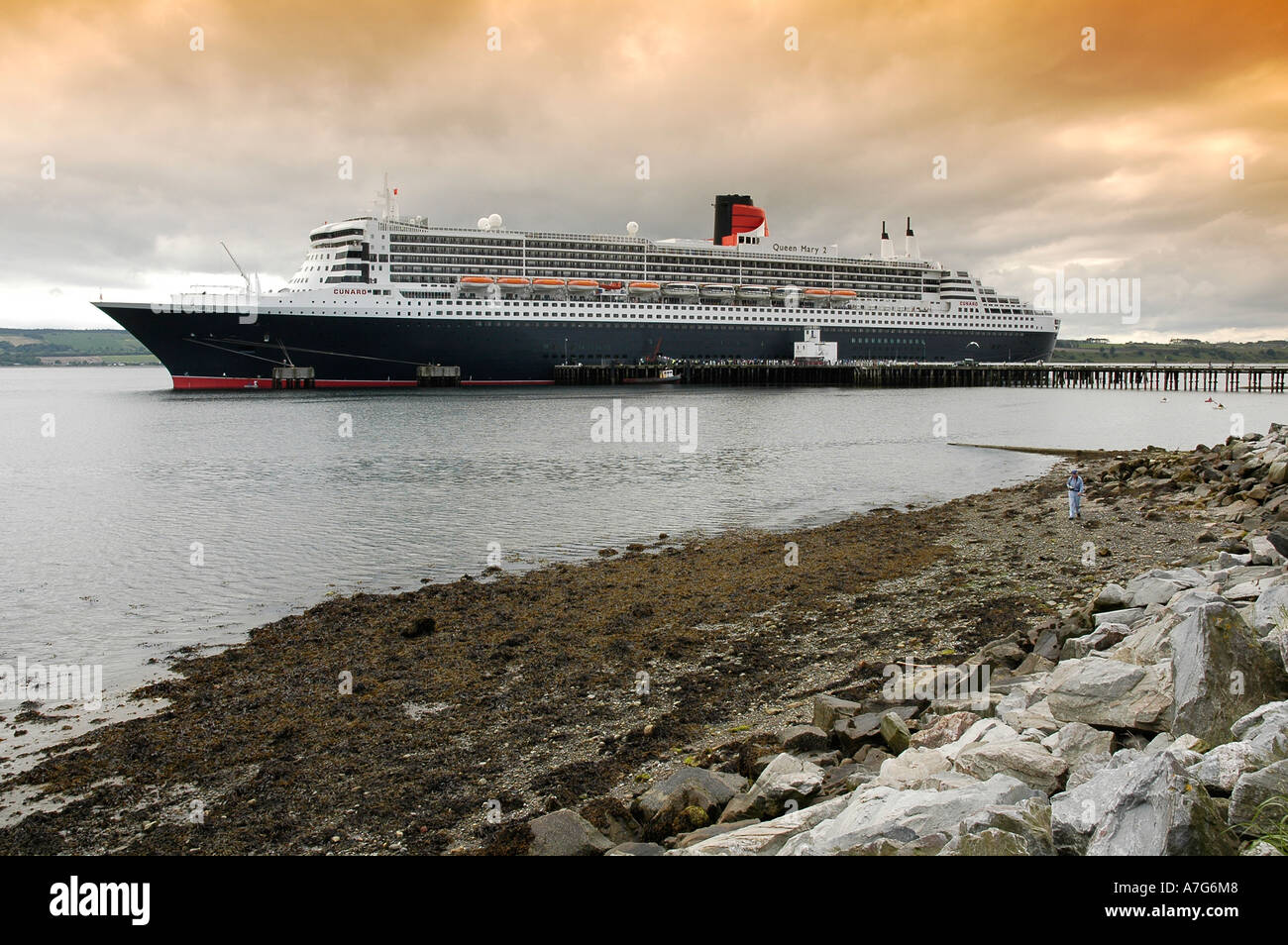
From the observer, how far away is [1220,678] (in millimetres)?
4520

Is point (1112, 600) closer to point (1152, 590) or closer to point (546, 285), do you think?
point (1152, 590)

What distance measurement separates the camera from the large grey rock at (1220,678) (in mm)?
4438

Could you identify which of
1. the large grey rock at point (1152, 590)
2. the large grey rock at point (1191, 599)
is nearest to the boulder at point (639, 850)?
the large grey rock at point (1191, 599)

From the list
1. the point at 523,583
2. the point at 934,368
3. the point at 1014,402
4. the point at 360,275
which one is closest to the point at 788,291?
the point at 934,368

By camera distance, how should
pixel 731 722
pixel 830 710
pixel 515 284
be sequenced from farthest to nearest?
pixel 515 284 < pixel 731 722 < pixel 830 710

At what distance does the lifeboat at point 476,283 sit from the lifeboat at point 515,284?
87 centimetres

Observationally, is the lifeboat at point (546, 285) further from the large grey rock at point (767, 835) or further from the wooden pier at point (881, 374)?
the large grey rock at point (767, 835)

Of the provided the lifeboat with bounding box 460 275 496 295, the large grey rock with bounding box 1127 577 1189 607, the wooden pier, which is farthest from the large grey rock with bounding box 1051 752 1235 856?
the wooden pier

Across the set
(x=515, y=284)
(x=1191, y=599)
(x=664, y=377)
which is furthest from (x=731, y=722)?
(x=664, y=377)

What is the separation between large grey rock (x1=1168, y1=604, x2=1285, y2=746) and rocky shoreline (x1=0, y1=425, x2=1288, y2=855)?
0.04 feet

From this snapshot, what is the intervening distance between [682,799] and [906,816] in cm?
170

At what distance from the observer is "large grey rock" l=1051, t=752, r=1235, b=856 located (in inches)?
124

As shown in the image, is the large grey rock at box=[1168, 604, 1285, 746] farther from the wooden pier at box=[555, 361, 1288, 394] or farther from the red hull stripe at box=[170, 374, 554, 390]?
the wooden pier at box=[555, 361, 1288, 394]
